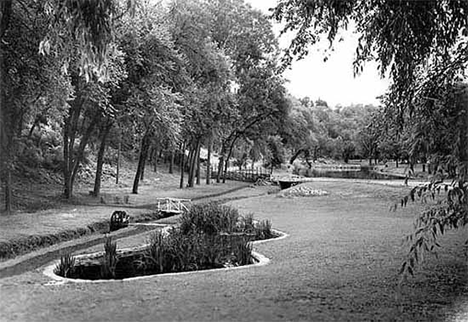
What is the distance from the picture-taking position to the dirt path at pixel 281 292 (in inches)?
212

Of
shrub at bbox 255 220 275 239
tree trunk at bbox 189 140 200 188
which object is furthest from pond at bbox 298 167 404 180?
shrub at bbox 255 220 275 239

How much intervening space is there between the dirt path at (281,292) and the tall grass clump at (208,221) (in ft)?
5.44

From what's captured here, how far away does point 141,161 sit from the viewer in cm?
2597

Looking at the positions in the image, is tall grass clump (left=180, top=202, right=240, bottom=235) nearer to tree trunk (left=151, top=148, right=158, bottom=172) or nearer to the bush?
the bush

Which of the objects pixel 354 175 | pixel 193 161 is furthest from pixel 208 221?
pixel 354 175

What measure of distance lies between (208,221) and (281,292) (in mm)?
5774

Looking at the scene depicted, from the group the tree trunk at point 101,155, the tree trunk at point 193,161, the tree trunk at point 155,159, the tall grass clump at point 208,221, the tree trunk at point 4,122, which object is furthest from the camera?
the tree trunk at point 155,159

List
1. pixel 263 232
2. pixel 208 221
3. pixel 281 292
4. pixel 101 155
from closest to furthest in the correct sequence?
pixel 281 292 < pixel 208 221 < pixel 263 232 < pixel 101 155

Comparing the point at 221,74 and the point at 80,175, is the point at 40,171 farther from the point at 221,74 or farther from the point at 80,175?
the point at 221,74

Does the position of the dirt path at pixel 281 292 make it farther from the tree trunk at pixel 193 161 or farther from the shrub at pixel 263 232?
the tree trunk at pixel 193 161

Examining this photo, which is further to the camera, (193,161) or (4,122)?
(193,161)

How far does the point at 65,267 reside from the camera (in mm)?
8133

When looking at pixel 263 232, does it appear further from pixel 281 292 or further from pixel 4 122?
pixel 4 122

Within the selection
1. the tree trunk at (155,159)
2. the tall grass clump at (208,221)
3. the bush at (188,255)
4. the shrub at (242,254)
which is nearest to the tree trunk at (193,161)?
the tree trunk at (155,159)
